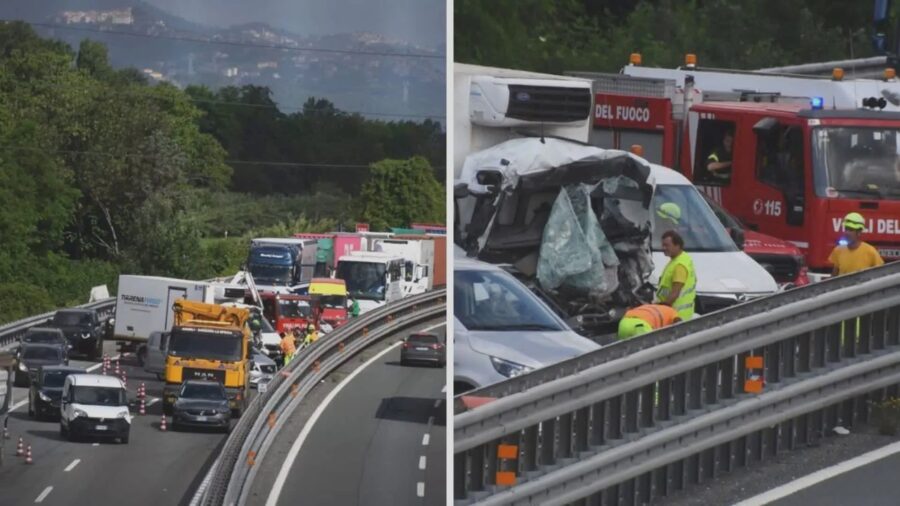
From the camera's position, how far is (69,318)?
19.5 ft

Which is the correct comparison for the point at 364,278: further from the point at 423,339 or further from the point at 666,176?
the point at 666,176

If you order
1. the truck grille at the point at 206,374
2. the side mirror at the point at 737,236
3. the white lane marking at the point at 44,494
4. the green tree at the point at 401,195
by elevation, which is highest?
the green tree at the point at 401,195

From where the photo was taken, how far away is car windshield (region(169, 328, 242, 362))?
6.03 m

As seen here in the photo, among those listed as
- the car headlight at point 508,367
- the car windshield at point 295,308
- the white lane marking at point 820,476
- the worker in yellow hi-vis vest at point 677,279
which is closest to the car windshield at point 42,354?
the car windshield at point 295,308

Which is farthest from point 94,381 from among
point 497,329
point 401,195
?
point 497,329

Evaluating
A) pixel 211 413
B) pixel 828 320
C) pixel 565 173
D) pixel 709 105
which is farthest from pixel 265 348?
pixel 709 105

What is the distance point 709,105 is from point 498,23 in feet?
7.81

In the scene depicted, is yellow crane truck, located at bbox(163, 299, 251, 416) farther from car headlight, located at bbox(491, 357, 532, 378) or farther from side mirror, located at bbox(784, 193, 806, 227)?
side mirror, located at bbox(784, 193, 806, 227)

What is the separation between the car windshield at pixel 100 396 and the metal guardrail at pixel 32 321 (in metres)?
0.25

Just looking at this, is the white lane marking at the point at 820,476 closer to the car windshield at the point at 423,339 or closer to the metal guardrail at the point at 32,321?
the car windshield at the point at 423,339

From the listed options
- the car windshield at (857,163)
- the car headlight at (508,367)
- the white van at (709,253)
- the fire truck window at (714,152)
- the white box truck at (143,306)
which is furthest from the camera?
the fire truck window at (714,152)

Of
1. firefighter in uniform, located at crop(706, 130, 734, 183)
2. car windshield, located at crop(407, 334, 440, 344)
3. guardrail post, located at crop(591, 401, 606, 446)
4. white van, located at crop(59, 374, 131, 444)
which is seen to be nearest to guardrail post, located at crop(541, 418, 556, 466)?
guardrail post, located at crop(591, 401, 606, 446)

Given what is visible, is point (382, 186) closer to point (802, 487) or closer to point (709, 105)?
point (802, 487)

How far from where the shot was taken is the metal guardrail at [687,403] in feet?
20.1
